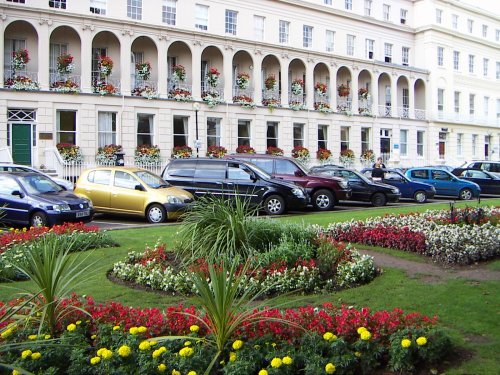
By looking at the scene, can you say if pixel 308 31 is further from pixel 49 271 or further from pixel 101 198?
pixel 49 271

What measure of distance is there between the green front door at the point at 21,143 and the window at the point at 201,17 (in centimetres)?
1314

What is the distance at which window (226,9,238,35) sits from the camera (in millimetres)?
36250

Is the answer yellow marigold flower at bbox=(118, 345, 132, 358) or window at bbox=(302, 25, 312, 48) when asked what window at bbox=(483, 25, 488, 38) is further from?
yellow marigold flower at bbox=(118, 345, 132, 358)

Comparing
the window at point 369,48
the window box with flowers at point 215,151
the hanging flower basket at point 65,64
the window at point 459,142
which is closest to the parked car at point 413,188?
the window box with flowers at point 215,151

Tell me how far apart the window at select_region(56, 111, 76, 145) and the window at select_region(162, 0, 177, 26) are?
8894 mm

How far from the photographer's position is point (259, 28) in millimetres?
37750

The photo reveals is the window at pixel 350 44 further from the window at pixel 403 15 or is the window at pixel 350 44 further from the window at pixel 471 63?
the window at pixel 471 63

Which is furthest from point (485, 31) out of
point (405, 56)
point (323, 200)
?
point (323, 200)

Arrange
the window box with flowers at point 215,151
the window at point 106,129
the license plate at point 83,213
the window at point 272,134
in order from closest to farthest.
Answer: the license plate at point 83,213
the window at point 106,129
the window box with flowers at point 215,151
the window at point 272,134

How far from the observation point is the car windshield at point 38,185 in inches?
606

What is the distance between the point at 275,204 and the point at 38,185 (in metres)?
7.88

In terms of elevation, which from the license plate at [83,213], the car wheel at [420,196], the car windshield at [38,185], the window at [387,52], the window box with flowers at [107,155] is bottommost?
the license plate at [83,213]

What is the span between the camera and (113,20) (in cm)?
3022

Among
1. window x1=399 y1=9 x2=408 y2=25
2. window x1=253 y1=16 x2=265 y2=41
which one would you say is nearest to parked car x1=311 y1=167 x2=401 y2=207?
window x1=253 y1=16 x2=265 y2=41
